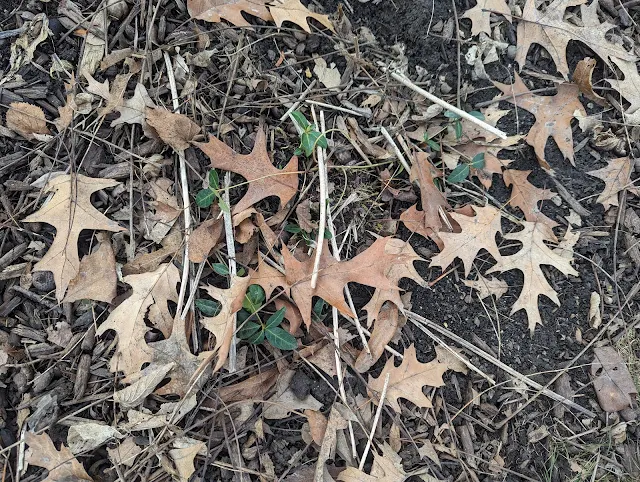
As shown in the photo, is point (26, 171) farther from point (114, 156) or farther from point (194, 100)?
point (194, 100)

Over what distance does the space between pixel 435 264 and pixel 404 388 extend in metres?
0.53

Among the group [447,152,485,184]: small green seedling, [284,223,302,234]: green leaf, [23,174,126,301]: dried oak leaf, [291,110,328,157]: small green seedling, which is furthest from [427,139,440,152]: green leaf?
[23,174,126,301]: dried oak leaf

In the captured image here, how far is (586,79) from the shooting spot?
7.36 feet

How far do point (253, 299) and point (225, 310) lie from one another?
4.7 inches

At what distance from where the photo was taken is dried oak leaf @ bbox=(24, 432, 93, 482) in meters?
1.79

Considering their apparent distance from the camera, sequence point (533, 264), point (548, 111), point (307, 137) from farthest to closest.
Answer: point (548, 111) → point (533, 264) → point (307, 137)

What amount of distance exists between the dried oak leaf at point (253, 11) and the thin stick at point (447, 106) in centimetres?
40

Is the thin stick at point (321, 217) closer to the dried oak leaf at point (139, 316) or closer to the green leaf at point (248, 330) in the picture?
the green leaf at point (248, 330)

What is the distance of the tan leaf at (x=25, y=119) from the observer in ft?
6.36

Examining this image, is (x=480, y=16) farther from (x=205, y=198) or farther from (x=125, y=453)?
→ (x=125, y=453)

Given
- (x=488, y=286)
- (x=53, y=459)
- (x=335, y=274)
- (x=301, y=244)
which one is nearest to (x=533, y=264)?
(x=488, y=286)

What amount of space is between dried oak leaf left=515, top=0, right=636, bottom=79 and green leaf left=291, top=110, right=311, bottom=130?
42.0 inches

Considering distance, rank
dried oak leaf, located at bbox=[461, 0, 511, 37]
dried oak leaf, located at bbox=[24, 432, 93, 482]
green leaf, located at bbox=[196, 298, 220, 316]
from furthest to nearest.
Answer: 1. dried oak leaf, located at bbox=[461, 0, 511, 37]
2. green leaf, located at bbox=[196, 298, 220, 316]
3. dried oak leaf, located at bbox=[24, 432, 93, 482]

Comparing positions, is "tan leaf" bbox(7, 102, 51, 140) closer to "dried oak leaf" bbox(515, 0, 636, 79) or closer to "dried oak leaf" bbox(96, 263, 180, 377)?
"dried oak leaf" bbox(96, 263, 180, 377)
